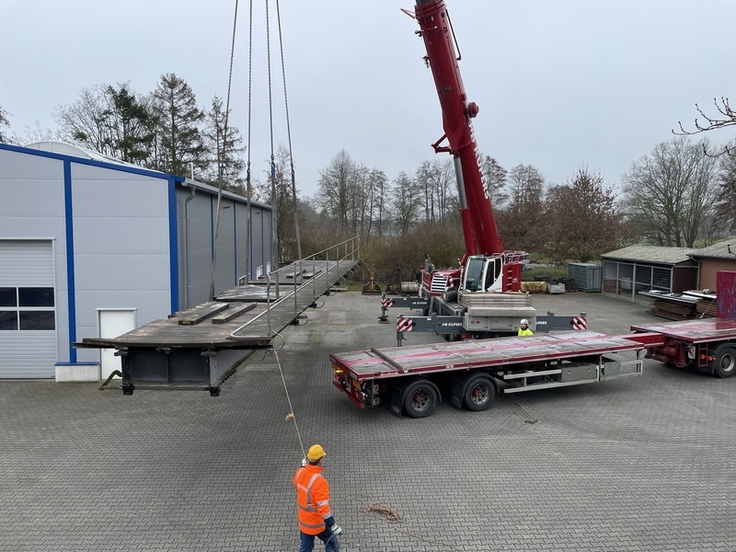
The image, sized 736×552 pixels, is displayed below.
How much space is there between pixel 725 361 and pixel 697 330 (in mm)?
958

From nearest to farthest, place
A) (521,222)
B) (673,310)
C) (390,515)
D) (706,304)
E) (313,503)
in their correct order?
(313,503), (390,515), (706,304), (673,310), (521,222)

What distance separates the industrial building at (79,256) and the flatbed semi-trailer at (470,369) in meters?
4.87

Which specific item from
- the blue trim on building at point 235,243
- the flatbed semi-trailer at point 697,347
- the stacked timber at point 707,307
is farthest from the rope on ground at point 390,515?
the stacked timber at point 707,307

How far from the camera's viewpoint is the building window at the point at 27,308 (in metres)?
13.7

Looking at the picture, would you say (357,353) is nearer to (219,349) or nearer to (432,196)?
(219,349)

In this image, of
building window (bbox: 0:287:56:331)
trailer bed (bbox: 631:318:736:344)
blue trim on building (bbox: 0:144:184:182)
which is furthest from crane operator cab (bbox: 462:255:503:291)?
building window (bbox: 0:287:56:331)

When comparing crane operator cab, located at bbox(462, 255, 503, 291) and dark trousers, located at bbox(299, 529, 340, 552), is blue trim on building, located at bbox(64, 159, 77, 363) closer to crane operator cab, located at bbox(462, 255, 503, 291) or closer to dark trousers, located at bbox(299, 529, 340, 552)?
dark trousers, located at bbox(299, 529, 340, 552)

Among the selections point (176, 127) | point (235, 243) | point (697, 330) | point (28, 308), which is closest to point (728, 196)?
point (697, 330)

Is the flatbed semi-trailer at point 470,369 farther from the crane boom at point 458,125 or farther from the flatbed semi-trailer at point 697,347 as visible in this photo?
the crane boom at point 458,125

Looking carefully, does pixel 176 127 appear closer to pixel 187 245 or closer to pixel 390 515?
pixel 187 245

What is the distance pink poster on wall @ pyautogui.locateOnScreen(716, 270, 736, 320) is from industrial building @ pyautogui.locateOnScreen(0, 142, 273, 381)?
14.7 meters

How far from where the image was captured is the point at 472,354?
1148 cm

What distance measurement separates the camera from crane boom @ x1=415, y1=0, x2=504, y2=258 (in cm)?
1392

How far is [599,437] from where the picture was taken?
31.4ft
